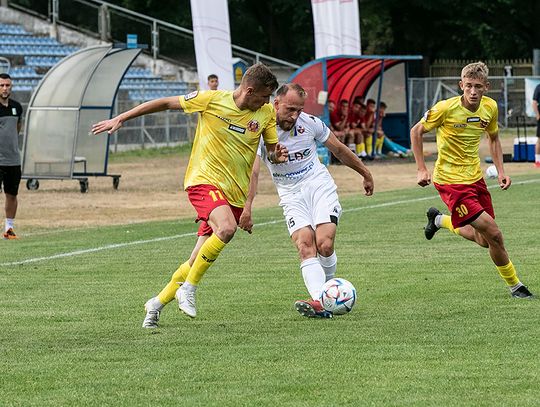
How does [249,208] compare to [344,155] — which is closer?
[249,208]

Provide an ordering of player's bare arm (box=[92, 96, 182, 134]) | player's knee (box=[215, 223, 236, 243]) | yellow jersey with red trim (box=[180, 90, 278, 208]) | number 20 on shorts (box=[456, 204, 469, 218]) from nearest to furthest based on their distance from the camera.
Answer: player's bare arm (box=[92, 96, 182, 134])
player's knee (box=[215, 223, 236, 243])
yellow jersey with red trim (box=[180, 90, 278, 208])
number 20 on shorts (box=[456, 204, 469, 218])

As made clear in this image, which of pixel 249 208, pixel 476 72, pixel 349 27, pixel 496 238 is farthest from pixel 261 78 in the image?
pixel 349 27

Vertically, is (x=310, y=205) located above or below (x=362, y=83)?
below

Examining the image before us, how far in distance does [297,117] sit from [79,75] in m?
16.4

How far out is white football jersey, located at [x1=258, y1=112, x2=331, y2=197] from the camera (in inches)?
393

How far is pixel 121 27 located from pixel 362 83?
1090 centimetres

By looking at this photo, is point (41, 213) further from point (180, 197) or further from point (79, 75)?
point (79, 75)

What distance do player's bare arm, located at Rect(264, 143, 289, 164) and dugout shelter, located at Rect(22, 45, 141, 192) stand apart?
1563 cm

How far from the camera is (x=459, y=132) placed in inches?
421

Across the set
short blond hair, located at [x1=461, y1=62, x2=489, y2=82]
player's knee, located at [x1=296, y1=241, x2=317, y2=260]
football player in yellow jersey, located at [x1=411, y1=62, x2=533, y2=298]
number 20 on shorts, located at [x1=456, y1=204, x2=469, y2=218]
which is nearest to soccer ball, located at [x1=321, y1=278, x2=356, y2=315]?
player's knee, located at [x1=296, y1=241, x2=317, y2=260]

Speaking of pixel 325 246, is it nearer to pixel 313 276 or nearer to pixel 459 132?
pixel 313 276

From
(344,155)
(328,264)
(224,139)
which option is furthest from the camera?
(328,264)

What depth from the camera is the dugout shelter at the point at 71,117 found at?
2505cm

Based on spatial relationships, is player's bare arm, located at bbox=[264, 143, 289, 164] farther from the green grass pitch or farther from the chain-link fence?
the chain-link fence
